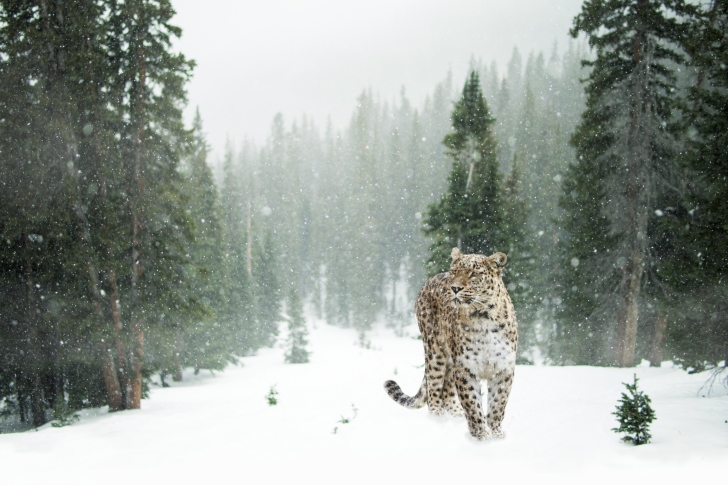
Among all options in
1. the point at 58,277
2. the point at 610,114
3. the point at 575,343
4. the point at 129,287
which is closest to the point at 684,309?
the point at 610,114

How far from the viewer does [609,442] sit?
6.15 meters

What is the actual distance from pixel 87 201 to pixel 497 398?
1452 centimetres

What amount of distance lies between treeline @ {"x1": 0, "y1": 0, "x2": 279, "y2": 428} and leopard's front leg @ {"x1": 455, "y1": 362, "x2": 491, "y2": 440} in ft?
39.4

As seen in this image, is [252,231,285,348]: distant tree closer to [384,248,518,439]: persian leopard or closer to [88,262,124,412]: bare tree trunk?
[88,262,124,412]: bare tree trunk

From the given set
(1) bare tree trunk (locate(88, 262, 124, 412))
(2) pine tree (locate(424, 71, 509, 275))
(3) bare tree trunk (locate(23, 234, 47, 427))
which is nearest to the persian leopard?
(1) bare tree trunk (locate(88, 262, 124, 412))

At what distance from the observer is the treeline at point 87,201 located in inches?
572

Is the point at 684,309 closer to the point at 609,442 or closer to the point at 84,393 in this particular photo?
the point at 609,442

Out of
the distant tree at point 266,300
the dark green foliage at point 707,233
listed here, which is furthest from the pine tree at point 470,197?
the distant tree at point 266,300

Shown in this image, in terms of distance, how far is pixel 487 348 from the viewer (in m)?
5.60

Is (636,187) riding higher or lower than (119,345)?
higher

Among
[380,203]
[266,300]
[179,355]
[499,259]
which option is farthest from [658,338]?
[380,203]

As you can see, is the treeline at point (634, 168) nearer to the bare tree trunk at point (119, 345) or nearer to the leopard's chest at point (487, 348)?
the leopard's chest at point (487, 348)

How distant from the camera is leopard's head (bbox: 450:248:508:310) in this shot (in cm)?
523

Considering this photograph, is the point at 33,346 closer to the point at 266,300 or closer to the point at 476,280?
the point at 476,280
